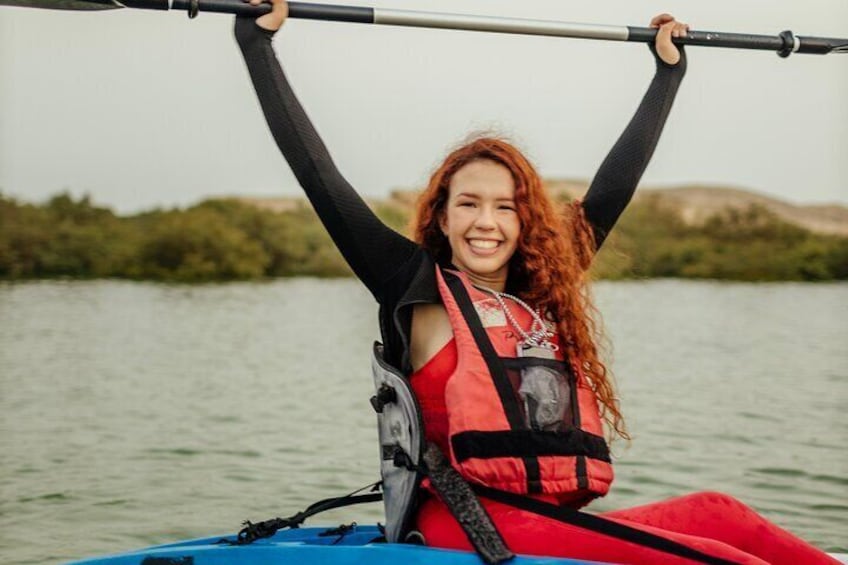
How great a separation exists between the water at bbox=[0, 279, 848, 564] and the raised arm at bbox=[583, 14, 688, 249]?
6.35 feet

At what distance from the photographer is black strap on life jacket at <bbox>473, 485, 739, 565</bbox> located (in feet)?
6.97

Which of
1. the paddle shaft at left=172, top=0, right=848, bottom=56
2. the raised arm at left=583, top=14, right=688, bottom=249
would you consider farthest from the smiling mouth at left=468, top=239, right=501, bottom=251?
the paddle shaft at left=172, top=0, right=848, bottom=56

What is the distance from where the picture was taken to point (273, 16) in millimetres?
2408

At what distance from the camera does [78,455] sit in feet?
17.7

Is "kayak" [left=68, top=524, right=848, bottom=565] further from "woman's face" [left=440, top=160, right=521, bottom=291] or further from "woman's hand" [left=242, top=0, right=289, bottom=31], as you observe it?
"woman's hand" [left=242, top=0, right=289, bottom=31]

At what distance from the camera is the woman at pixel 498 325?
2191 millimetres

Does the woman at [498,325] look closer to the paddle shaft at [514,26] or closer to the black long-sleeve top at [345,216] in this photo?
the black long-sleeve top at [345,216]

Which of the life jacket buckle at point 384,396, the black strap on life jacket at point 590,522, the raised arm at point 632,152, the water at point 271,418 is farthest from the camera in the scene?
the water at point 271,418

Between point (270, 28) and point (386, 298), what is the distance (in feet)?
1.85

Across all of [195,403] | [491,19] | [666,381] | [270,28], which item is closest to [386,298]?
[270,28]

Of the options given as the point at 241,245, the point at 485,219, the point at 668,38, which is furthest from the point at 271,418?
the point at 241,245

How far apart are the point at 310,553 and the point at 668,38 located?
1.34 meters

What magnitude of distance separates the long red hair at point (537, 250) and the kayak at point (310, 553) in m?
0.47

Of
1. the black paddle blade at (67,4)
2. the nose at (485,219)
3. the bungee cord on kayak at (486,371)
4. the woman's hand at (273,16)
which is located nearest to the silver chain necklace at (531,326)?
the bungee cord on kayak at (486,371)
